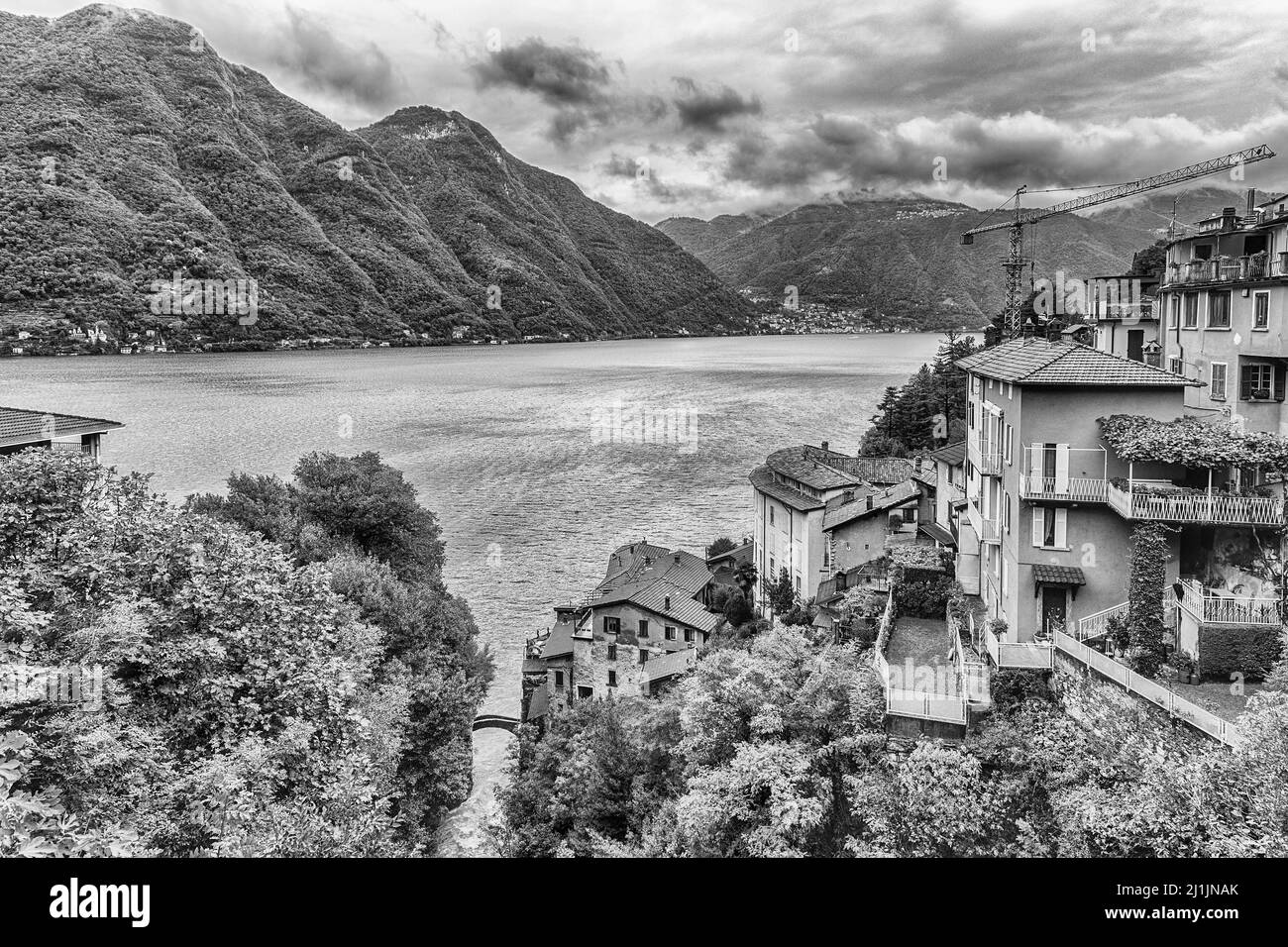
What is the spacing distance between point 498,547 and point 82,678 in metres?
40.7

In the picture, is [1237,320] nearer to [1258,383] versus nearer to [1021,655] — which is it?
[1258,383]

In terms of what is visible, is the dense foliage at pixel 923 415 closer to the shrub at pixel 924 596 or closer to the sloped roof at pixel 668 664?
the sloped roof at pixel 668 664

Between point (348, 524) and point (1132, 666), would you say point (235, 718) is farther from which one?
point (348, 524)

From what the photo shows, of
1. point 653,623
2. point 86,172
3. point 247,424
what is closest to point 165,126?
point 86,172

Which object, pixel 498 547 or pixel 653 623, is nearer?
pixel 653 623

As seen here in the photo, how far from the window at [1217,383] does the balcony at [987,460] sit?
6.30 meters

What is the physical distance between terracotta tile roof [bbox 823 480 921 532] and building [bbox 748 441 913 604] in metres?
0.29

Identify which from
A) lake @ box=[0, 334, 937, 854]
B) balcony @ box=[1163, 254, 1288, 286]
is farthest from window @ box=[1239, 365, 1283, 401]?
lake @ box=[0, 334, 937, 854]

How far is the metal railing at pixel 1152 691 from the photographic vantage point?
12.8 m

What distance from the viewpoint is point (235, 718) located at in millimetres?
13164

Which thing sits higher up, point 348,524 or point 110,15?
point 110,15

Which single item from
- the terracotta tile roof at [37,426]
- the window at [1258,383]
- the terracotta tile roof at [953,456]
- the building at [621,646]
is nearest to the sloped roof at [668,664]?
the building at [621,646]

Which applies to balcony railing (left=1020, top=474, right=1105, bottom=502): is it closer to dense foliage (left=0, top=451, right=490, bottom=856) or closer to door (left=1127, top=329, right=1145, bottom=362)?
dense foliage (left=0, top=451, right=490, bottom=856)
